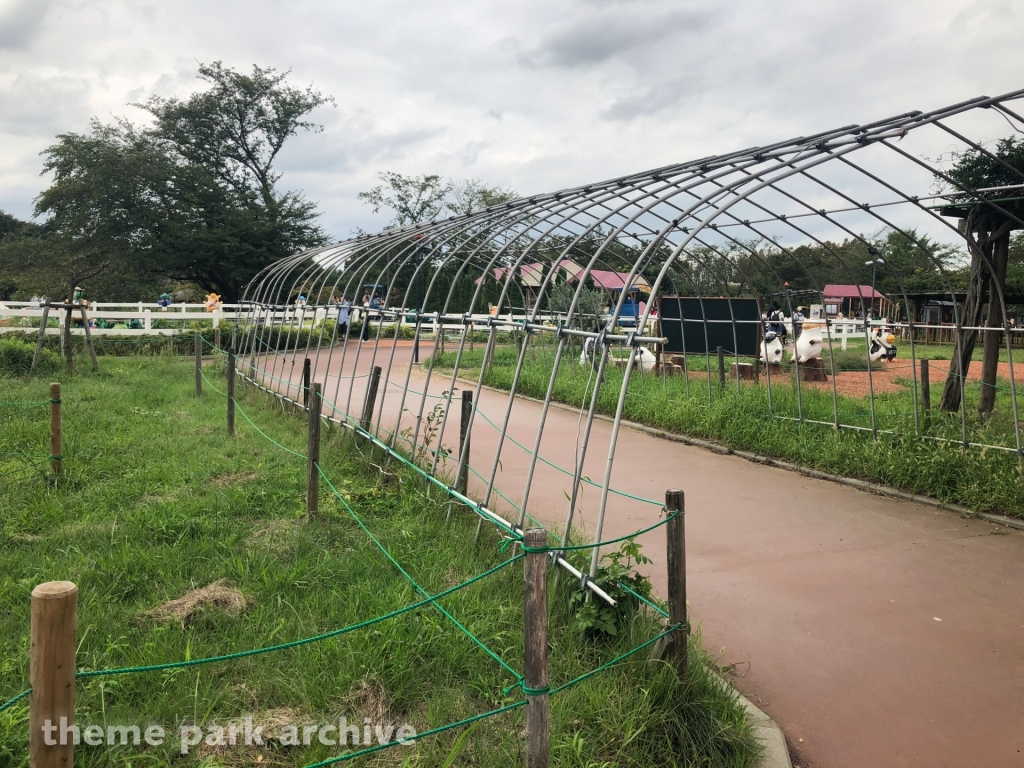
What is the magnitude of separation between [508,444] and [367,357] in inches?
432

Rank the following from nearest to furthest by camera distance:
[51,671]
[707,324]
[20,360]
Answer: [51,671] → [707,324] → [20,360]

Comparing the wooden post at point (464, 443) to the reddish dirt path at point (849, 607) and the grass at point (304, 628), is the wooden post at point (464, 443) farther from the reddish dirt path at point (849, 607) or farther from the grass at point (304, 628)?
the reddish dirt path at point (849, 607)

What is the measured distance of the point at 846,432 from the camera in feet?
26.2

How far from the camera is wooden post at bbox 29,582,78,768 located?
6.21ft

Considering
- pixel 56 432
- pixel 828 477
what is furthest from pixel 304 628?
pixel 828 477

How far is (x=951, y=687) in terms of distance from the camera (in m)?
3.64

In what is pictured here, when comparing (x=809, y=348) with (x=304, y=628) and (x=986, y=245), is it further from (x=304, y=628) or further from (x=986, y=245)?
(x=304, y=628)

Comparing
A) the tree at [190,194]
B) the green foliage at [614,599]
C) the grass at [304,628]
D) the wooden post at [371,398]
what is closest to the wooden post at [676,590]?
the grass at [304,628]

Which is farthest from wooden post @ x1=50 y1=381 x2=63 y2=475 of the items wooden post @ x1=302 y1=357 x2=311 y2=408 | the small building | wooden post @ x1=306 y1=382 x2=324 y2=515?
the small building

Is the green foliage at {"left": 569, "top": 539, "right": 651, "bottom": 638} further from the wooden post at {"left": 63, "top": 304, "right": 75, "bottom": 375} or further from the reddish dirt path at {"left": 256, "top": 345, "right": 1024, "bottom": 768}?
the wooden post at {"left": 63, "top": 304, "right": 75, "bottom": 375}

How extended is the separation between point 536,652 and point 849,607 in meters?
2.89

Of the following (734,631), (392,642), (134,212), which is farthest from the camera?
(134,212)

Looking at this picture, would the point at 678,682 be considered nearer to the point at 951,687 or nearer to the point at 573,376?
the point at 951,687

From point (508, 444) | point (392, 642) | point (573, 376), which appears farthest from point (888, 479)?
point (573, 376)
